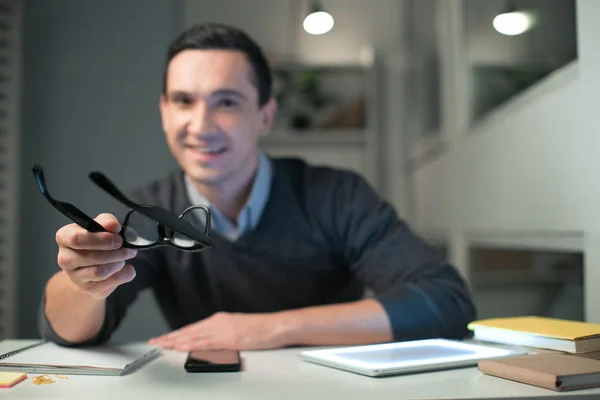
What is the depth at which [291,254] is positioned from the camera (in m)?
1.38

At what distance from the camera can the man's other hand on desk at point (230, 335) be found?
3.11 feet

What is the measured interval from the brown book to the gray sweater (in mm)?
478

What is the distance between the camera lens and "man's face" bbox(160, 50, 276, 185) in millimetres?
1277

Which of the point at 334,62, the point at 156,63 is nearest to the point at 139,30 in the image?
the point at 156,63

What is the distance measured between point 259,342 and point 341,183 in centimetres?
57

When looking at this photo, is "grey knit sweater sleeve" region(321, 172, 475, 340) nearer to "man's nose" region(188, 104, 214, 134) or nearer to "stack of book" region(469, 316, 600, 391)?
"stack of book" region(469, 316, 600, 391)

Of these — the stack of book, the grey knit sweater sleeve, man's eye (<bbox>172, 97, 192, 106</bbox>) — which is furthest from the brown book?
man's eye (<bbox>172, 97, 192, 106</bbox>)

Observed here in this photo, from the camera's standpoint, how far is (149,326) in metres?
2.19

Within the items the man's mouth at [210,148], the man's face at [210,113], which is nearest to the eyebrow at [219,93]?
the man's face at [210,113]

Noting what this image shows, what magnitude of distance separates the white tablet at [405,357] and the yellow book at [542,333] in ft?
0.11

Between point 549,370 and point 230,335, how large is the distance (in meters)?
0.49

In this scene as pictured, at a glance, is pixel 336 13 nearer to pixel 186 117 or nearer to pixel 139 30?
pixel 139 30

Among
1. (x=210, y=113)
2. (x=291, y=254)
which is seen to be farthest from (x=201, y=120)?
(x=291, y=254)

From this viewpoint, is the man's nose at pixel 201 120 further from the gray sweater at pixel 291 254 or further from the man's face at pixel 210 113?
the gray sweater at pixel 291 254
